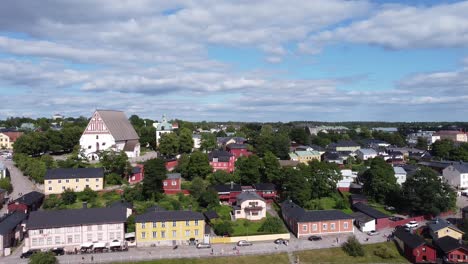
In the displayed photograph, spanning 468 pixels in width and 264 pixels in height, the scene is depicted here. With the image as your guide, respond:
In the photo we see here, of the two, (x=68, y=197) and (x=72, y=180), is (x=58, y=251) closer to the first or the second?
(x=68, y=197)

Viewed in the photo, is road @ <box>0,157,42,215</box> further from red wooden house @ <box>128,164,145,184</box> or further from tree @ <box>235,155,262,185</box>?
tree @ <box>235,155,262,185</box>

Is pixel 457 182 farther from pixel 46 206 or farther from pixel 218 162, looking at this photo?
pixel 46 206

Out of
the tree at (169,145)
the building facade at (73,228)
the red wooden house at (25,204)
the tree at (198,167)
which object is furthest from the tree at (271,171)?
the red wooden house at (25,204)

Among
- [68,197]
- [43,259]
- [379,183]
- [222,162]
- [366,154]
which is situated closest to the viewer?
[43,259]

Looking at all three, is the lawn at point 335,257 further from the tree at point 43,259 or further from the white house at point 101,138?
the white house at point 101,138

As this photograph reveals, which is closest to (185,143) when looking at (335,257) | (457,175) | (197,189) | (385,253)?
(197,189)

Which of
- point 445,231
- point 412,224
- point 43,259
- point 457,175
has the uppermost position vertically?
point 457,175

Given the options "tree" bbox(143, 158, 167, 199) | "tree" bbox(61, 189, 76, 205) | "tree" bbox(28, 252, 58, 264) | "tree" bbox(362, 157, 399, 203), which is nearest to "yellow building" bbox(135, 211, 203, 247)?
"tree" bbox(28, 252, 58, 264)
